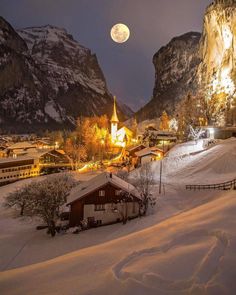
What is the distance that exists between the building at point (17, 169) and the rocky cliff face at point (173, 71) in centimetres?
9195

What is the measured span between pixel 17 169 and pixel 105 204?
40466 mm

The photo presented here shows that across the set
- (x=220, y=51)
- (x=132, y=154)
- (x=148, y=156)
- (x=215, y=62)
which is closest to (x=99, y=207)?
(x=148, y=156)

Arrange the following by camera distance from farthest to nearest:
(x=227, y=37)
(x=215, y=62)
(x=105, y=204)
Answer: (x=215, y=62), (x=227, y=37), (x=105, y=204)

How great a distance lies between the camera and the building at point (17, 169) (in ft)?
188

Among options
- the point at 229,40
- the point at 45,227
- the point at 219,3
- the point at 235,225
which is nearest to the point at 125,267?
the point at 235,225

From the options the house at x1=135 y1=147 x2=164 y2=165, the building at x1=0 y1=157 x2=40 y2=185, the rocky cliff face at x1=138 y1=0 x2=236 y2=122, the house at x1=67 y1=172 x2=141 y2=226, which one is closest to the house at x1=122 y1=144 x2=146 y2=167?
the house at x1=135 y1=147 x2=164 y2=165

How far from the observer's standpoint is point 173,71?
16675cm

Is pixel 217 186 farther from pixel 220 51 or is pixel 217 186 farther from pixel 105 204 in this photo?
pixel 220 51

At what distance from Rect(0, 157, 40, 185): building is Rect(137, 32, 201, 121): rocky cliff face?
92.0m

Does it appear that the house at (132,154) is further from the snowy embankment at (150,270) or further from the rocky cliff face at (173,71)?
the rocky cliff face at (173,71)

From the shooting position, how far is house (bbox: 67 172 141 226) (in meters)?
26.0

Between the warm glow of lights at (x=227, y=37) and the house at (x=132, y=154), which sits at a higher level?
the warm glow of lights at (x=227, y=37)

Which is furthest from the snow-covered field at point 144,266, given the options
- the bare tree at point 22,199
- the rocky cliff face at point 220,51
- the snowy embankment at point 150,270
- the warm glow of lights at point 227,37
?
the warm glow of lights at point 227,37

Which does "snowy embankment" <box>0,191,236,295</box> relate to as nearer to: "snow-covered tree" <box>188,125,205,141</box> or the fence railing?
the fence railing
